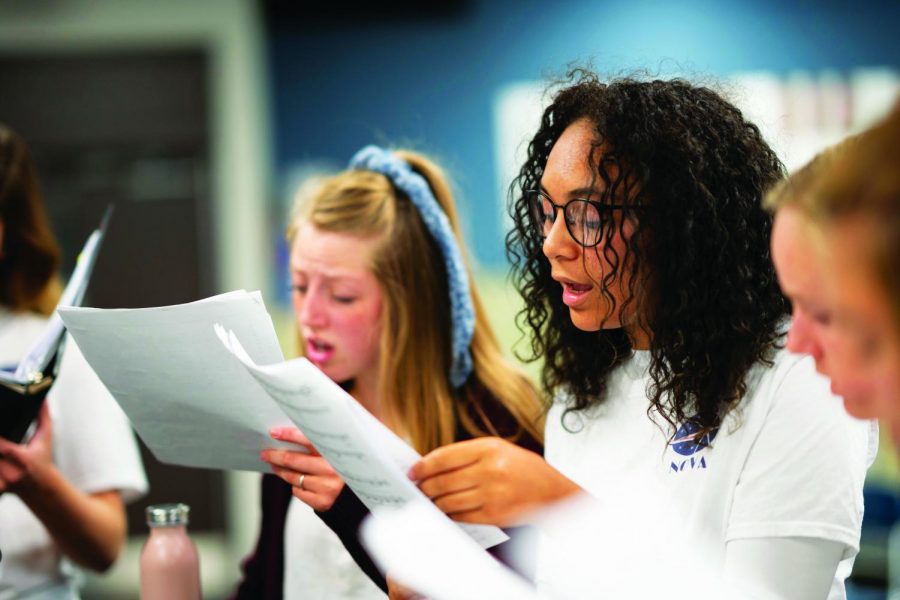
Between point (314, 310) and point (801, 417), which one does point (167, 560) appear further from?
point (801, 417)

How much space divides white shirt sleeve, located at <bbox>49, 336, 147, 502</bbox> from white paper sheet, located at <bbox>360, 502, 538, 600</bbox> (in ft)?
2.73

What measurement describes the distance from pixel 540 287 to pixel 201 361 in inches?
18.6

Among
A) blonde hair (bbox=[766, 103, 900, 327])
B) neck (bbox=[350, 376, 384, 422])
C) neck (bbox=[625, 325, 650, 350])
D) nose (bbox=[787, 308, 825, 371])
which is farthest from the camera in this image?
neck (bbox=[350, 376, 384, 422])

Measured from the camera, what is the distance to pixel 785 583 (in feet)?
3.43

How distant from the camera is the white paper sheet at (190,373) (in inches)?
45.5

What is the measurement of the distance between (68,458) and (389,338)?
60cm

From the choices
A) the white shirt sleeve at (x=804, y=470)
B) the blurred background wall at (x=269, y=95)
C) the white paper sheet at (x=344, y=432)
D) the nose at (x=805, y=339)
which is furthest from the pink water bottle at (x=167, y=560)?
the blurred background wall at (x=269, y=95)

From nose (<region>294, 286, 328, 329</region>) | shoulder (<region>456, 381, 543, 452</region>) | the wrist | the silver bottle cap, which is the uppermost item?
nose (<region>294, 286, 328, 329</region>)

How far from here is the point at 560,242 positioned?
1.18 metres

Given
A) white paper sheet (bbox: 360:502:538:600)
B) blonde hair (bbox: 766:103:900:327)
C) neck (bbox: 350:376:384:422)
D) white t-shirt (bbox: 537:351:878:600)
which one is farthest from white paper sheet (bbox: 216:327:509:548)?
neck (bbox: 350:376:384:422)

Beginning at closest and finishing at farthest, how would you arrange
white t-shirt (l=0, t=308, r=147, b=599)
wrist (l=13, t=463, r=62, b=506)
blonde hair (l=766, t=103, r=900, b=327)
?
blonde hair (l=766, t=103, r=900, b=327), wrist (l=13, t=463, r=62, b=506), white t-shirt (l=0, t=308, r=147, b=599)

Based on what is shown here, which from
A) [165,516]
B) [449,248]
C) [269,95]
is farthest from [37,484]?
[269,95]

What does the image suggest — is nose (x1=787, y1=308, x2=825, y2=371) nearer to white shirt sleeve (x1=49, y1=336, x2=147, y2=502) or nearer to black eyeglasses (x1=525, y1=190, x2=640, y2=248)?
black eyeglasses (x1=525, y1=190, x2=640, y2=248)

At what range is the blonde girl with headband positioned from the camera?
1.71 m
